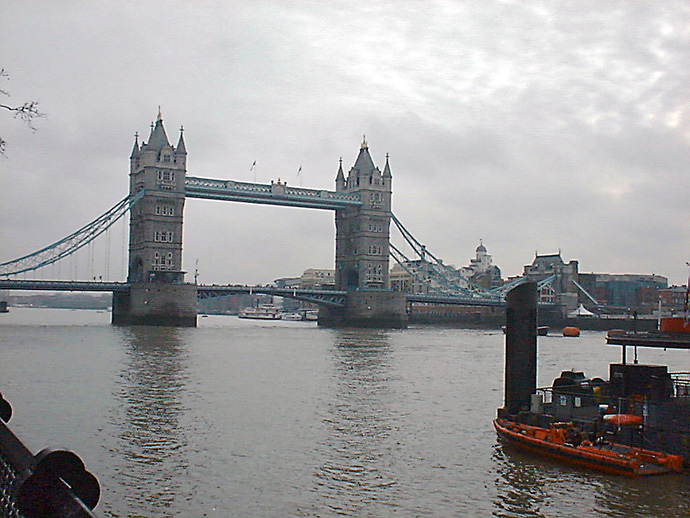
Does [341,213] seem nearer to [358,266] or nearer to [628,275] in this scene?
[358,266]

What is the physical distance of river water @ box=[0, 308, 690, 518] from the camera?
46.7 feet

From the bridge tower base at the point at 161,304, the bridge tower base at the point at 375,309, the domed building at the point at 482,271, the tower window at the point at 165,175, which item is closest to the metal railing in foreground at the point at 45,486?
the bridge tower base at the point at 161,304

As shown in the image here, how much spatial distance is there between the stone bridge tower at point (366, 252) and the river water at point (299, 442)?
5149 centimetres

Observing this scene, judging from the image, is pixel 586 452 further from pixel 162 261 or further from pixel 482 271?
pixel 482 271

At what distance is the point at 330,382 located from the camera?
32.7 m

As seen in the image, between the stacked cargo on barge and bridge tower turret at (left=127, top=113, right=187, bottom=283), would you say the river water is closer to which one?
the stacked cargo on barge

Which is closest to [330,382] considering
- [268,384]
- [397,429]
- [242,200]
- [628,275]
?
[268,384]

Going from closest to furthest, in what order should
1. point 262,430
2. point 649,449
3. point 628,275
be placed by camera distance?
point 649,449
point 262,430
point 628,275

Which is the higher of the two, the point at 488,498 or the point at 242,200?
the point at 242,200

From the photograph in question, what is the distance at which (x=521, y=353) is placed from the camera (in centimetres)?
1989

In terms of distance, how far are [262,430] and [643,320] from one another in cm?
10065

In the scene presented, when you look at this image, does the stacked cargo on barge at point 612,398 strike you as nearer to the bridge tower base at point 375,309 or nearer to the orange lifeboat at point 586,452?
the orange lifeboat at point 586,452

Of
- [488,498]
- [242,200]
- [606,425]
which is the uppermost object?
[242,200]

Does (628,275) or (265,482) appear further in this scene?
(628,275)
